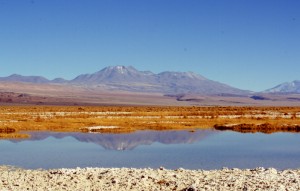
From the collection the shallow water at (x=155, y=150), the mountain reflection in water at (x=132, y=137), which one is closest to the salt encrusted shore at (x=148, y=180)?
the shallow water at (x=155, y=150)

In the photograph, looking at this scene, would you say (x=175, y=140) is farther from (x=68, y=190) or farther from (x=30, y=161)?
(x=68, y=190)

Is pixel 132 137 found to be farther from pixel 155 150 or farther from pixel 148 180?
pixel 148 180

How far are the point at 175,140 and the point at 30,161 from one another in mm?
15740

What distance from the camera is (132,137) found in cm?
4231

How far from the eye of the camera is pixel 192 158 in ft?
93.4

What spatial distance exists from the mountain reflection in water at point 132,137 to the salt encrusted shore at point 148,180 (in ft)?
42.8

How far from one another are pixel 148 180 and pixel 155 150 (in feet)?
42.7

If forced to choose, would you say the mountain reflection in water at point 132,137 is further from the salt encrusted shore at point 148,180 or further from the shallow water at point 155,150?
the salt encrusted shore at point 148,180

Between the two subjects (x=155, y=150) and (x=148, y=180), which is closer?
(x=148, y=180)

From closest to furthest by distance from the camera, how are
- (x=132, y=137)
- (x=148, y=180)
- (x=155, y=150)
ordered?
(x=148, y=180), (x=155, y=150), (x=132, y=137)

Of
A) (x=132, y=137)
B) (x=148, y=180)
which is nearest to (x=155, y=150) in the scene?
(x=132, y=137)

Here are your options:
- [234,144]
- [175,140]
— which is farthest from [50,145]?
[234,144]

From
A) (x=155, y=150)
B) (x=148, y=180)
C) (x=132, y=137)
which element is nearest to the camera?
(x=148, y=180)

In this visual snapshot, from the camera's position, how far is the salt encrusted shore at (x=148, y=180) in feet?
61.4
